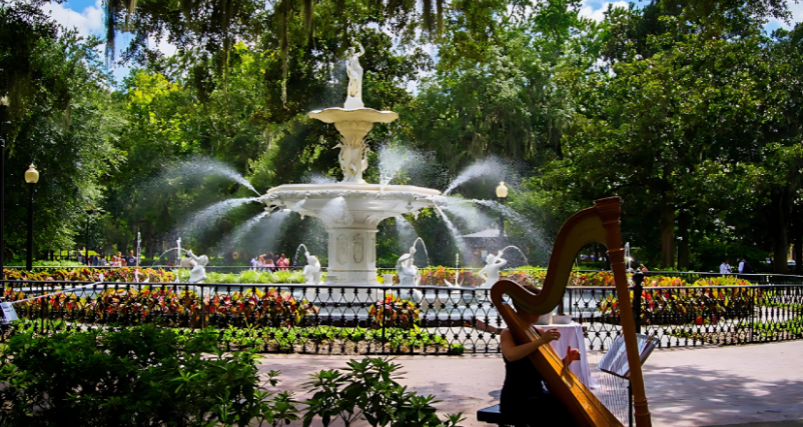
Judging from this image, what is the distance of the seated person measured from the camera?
424 cm

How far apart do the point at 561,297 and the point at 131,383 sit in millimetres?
2605

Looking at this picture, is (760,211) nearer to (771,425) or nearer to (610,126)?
(610,126)

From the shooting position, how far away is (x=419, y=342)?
984 centimetres

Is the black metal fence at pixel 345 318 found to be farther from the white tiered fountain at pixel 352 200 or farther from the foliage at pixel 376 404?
the foliage at pixel 376 404

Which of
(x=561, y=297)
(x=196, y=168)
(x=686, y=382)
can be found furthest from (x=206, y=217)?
(x=561, y=297)

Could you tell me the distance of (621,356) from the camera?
4.49 meters

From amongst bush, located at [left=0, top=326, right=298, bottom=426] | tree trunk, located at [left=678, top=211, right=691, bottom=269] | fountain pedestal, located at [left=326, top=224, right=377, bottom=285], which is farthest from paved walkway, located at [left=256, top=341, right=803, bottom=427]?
tree trunk, located at [left=678, top=211, right=691, bottom=269]

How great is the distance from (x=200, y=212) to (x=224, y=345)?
1169 inches

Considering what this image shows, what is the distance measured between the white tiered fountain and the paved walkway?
4.69 m

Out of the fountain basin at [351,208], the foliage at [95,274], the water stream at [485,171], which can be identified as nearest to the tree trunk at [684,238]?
the water stream at [485,171]

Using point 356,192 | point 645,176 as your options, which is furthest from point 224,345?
point 645,176

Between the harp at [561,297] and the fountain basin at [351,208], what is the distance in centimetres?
865

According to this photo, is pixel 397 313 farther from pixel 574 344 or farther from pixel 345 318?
pixel 574 344

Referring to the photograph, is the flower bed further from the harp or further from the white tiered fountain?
the harp
